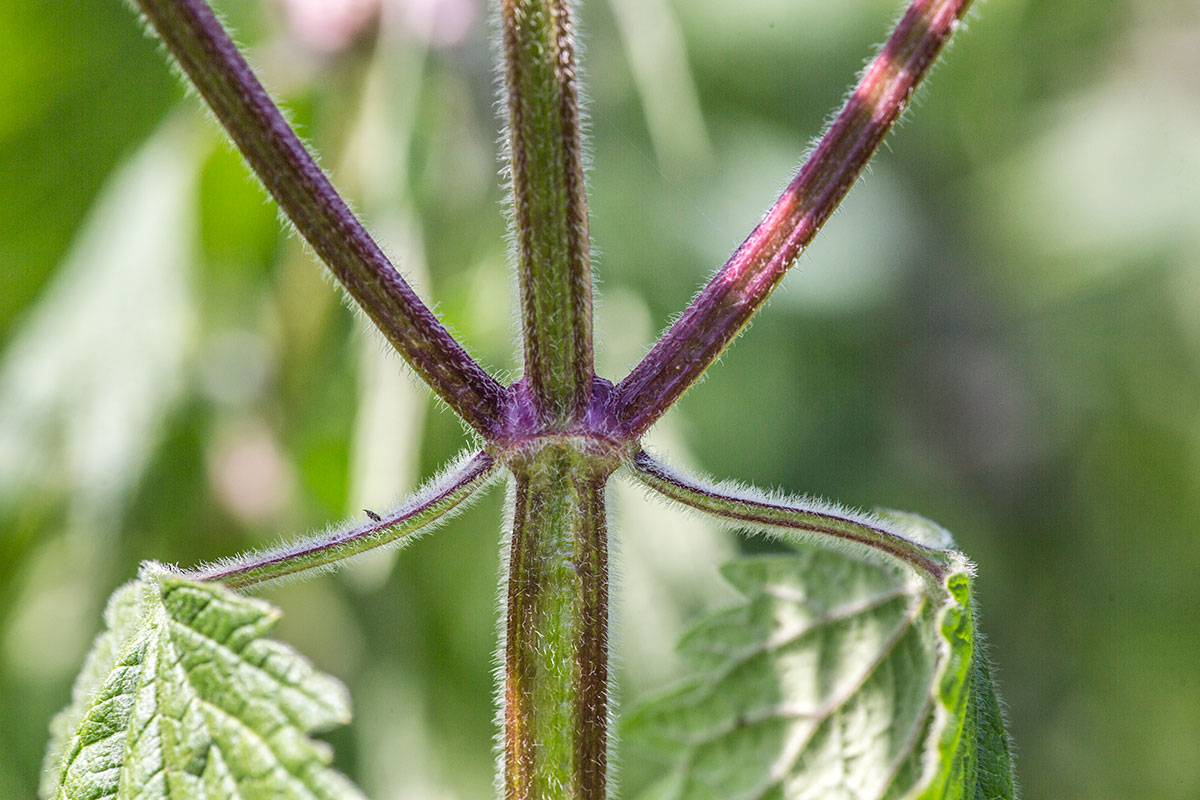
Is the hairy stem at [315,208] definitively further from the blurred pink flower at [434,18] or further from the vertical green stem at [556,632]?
the blurred pink flower at [434,18]

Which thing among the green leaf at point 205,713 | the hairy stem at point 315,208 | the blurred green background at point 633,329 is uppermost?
the blurred green background at point 633,329

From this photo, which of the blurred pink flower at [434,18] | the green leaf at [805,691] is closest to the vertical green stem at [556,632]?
the green leaf at [805,691]

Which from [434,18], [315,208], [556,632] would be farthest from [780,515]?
[434,18]

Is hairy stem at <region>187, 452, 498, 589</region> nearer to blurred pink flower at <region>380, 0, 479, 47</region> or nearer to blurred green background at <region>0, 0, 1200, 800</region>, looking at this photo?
blurred green background at <region>0, 0, 1200, 800</region>

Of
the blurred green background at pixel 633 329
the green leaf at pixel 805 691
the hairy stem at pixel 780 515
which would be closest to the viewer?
the hairy stem at pixel 780 515

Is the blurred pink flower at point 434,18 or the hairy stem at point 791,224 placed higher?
the blurred pink flower at point 434,18

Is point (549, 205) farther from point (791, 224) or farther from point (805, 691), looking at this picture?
point (805, 691)

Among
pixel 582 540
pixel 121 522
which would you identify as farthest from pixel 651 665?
pixel 582 540
